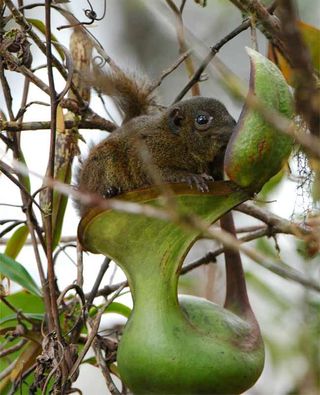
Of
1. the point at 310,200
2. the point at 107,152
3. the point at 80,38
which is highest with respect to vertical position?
the point at 80,38

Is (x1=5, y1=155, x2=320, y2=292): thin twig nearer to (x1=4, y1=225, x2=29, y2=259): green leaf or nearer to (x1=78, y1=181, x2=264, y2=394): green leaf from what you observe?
(x1=78, y1=181, x2=264, y2=394): green leaf

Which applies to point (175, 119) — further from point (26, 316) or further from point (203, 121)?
point (26, 316)

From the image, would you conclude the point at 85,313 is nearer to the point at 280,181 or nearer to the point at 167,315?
the point at 167,315

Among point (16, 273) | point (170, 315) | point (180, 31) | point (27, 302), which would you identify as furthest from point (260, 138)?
point (27, 302)

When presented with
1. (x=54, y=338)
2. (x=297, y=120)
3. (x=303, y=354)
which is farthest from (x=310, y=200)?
(x=54, y=338)

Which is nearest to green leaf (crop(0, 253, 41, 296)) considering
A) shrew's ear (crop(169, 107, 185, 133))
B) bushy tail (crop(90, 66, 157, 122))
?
bushy tail (crop(90, 66, 157, 122))

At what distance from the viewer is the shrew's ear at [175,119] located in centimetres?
267

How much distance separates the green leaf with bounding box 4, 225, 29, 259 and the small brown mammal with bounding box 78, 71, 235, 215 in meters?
0.19

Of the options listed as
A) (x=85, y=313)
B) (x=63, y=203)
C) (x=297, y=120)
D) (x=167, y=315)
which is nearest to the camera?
(x=167, y=315)

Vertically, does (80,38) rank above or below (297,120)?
above

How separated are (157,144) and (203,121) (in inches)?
6.8

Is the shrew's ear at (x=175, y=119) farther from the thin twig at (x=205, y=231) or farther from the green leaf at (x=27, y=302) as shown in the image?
the thin twig at (x=205, y=231)

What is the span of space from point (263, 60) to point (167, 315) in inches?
18.7

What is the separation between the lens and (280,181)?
2.61m
